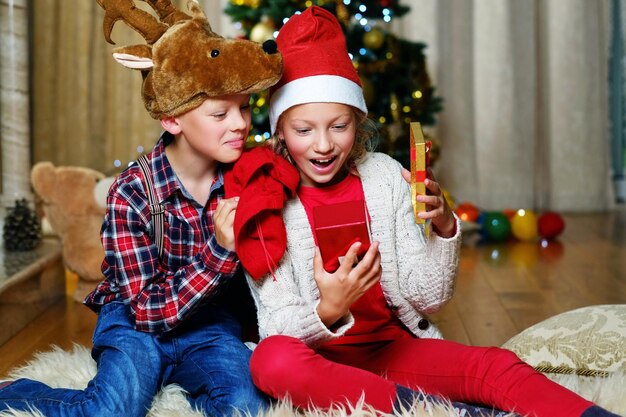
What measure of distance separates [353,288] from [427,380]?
Answer: 0.77ft

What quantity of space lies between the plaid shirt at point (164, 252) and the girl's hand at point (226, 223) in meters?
0.01

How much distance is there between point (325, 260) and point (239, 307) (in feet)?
1.06

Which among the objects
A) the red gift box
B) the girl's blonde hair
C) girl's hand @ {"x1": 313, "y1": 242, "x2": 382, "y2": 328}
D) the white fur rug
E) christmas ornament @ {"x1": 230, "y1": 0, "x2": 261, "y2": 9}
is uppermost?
christmas ornament @ {"x1": 230, "y1": 0, "x2": 261, "y2": 9}

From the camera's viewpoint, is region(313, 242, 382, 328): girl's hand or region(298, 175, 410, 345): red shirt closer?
region(313, 242, 382, 328): girl's hand

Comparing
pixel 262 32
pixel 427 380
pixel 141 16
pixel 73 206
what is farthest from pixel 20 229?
pixel 427 380

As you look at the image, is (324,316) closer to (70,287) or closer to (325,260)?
(325,260)

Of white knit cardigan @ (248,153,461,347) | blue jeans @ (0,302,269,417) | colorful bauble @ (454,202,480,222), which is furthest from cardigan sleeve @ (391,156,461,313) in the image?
colorful bauble @ (454,202,480,222)

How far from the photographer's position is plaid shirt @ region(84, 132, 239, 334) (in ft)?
5.21

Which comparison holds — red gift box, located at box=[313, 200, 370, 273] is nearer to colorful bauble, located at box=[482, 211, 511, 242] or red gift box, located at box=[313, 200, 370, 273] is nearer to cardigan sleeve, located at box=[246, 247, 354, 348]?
cardigan sleeve, located at box=[246, 247, 354, 348]

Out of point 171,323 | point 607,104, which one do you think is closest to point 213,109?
point 171,323

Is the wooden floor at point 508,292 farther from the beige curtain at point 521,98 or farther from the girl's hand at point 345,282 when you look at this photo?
the beige curtain at point 521,98

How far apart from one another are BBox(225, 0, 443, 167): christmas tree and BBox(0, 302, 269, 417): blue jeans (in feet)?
5.69

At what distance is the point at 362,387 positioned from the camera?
1493 millimetres

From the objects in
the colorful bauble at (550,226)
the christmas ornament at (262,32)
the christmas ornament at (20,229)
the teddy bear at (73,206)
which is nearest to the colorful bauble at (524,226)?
the colorful bauble at (550,226)
